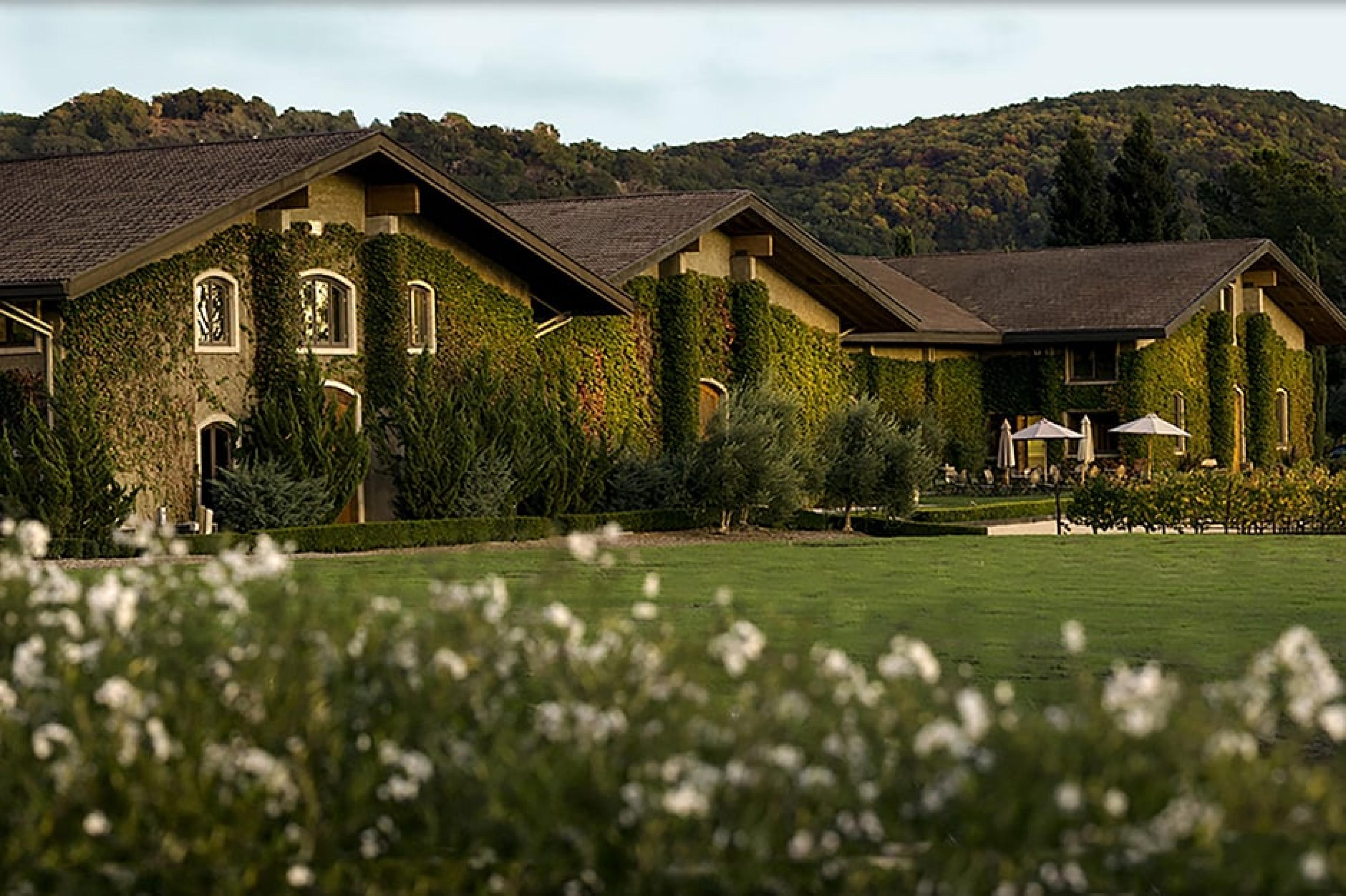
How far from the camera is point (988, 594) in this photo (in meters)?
17.8

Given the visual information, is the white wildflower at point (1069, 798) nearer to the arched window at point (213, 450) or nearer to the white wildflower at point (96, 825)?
the white wildflower at point (96, 825)

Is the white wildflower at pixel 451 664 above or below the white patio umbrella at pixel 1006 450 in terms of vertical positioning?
below

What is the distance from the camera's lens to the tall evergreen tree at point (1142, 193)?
67.4 m

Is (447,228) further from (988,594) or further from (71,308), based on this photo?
(988,594)

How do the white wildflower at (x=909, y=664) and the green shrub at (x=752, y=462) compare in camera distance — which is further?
the green shrub at (x=752, y=462)

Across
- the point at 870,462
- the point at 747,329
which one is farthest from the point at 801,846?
the point at 747,329

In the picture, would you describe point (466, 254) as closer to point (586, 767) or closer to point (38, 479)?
point (38, 479)

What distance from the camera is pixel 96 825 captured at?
6.09 m

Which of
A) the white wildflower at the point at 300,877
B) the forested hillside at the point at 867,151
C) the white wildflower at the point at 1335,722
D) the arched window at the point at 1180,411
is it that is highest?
the forested hillside at the point at 867,151

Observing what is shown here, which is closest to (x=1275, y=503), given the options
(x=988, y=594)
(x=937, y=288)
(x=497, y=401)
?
(x=497, y=401)

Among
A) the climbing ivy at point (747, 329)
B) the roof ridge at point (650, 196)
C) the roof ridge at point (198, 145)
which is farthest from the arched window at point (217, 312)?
the climbing ivy at point (747, 329)

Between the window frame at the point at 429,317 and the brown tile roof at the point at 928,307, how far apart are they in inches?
634

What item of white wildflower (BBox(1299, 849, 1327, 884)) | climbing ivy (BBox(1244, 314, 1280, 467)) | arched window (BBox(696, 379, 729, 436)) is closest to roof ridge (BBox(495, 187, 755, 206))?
arched window (BBox(696, 379, 729, 436))

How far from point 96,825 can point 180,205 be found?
71.5ft
